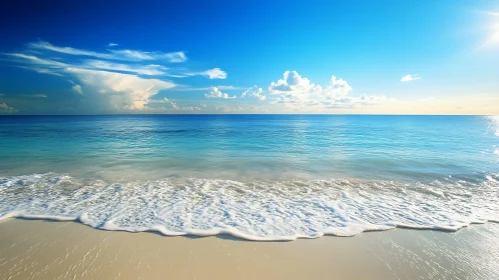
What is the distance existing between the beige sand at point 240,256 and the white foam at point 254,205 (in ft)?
1.46

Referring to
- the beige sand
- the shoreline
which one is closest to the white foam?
the shoreline

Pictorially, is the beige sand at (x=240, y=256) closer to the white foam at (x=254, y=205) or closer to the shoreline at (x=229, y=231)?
the shoreline at (x=229, y=231)

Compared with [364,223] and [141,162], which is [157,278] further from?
[141,162]

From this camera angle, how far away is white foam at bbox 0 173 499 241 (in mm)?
6230

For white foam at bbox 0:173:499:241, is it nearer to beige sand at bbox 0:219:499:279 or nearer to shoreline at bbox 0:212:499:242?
shoreline at bbox 0:212:499:242

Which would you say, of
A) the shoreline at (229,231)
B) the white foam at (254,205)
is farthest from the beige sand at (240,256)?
the white foam at (254,205)

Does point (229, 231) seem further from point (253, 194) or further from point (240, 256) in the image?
point (253, 194)

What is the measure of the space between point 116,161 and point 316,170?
12.6 m

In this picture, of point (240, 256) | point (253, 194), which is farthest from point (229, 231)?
point (253, 194)

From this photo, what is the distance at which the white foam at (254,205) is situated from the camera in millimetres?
6230

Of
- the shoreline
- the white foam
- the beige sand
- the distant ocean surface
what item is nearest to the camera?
the beige sand

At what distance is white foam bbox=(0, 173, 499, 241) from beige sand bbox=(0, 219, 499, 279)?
17.5 inches

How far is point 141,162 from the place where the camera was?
14.7 meters

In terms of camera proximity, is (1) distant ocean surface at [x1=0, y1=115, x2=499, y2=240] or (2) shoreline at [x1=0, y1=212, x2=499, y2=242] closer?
(2) shoreline at [x1=0, y1=212, x2=499, y2=242]
